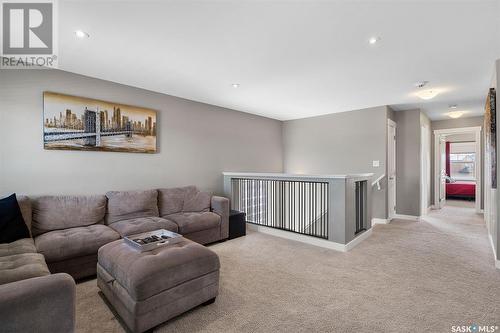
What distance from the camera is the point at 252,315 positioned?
75.3 inches

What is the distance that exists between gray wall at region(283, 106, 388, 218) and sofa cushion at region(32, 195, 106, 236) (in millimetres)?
4645

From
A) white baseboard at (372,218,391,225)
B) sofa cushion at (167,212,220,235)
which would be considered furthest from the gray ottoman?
white baseboard at (372,218,391,225)

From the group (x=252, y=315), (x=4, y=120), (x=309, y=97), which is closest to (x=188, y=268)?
(x=252, y=315)

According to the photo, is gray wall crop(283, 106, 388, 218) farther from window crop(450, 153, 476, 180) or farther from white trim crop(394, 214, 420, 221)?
window crop(450, 153, 476, 180)

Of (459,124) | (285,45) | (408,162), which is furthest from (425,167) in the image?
(285,45)

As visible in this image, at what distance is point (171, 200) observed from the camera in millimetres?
3719

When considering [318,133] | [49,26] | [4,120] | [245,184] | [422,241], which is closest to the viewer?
[49,26]

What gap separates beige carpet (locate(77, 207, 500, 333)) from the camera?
5.97ft

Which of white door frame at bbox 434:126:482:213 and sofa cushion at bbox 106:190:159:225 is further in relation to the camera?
white door frame at bbox 434:126:482:213

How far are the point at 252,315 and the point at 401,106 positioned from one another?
16.7ft

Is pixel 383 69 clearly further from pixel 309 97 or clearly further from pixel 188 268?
pixel 188 268

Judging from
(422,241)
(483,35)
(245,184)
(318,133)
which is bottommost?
(422,241)

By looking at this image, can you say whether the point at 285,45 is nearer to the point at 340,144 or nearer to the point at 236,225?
the point at 236,225

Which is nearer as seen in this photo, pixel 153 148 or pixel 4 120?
pixel 4 120
